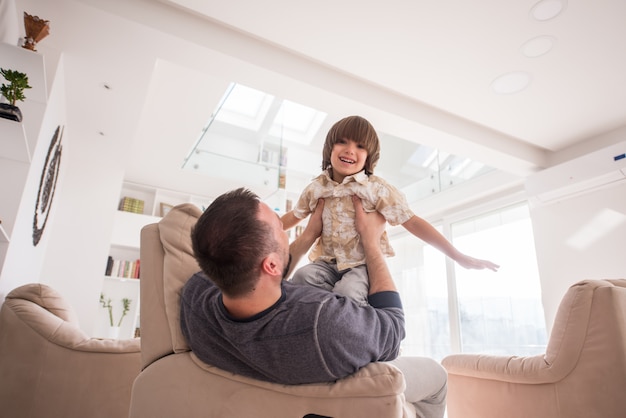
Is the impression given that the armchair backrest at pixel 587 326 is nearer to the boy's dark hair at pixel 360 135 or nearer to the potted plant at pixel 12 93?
the boy's dark hair at pixel 360 135

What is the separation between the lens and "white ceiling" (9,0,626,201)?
8.32 ft

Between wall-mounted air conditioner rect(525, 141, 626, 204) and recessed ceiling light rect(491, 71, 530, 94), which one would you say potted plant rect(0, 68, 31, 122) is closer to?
recessed ceiling light rect(491, 71, 530, 94)

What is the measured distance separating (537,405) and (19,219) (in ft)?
9.30

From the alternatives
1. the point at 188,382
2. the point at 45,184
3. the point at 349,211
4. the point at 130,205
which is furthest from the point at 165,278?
the point at 130,205

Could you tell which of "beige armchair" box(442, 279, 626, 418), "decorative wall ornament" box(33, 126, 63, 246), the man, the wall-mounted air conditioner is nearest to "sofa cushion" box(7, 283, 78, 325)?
"decorative wall ornament" box(33, 126, 63, 246)

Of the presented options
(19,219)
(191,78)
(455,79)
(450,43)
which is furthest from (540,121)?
(19,219)

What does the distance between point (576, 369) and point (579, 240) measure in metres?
2.89

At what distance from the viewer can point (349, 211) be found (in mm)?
1567

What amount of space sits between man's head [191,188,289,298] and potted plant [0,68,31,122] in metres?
1.45

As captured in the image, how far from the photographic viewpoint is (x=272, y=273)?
92 centimetres

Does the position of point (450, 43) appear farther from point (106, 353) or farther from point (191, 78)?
point (106, 353)

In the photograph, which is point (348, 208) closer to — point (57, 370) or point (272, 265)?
point (272, 265)

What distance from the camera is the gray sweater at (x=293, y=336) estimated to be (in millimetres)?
833

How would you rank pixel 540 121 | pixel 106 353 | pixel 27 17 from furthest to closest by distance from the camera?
1. pixel 540 121
2. pixel 27 17
3. pixel 106 353
